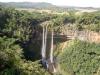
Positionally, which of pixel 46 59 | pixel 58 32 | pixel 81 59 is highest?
pixel 58 32

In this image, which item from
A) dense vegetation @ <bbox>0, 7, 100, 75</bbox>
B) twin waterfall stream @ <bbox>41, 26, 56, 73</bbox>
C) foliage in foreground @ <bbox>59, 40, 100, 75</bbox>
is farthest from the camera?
twin waterfall stream @ <bbox>41, 26, 56, 73</bbox>

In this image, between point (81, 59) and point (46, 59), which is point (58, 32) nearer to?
point (46, 59)

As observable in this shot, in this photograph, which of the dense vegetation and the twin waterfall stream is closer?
the dense vegetation

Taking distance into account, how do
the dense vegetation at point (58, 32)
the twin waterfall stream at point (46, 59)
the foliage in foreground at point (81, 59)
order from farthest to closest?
the twin waterfall stream at point (46, 59), the dense vegetation at point (58, 32), the foliage in foreground at point (81, 59)

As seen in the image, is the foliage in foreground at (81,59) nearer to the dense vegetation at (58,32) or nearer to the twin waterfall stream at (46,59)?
the dense vegetation at (58,32)

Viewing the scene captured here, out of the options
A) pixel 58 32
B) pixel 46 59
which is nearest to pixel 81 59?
pixel 46 59

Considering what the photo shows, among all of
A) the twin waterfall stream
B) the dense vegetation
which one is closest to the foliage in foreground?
the dense vegetation

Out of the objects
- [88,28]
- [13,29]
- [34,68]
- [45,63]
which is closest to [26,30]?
[13,29]

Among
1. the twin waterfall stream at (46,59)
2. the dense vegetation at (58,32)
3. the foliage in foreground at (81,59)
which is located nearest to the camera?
the foliage in foreground at (81,59)

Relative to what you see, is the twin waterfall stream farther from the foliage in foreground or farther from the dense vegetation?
the foliage in foreground

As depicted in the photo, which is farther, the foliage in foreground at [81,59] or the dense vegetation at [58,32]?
the dense vegetation at [58,32]

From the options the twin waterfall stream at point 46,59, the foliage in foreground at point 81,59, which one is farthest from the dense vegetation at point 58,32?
the twin waterfall stream at point 46,59
